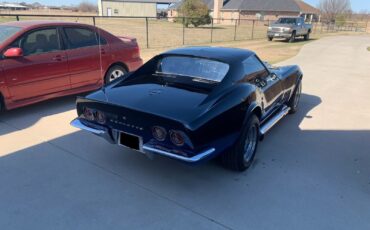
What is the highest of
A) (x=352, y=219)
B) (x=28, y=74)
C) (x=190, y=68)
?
(x=190, y=68)

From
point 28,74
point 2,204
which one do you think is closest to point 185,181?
point 2,204

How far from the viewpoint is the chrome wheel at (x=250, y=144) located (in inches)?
153

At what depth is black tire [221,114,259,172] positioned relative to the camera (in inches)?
143

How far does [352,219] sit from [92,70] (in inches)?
207

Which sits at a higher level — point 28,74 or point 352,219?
point 28,74

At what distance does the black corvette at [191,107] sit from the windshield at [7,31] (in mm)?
2557

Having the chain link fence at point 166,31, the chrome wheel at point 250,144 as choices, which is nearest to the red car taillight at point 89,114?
the chrome wheel at point 250,144

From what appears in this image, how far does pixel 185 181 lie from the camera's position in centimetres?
364

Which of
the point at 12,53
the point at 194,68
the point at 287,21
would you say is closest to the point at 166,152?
the point at 194,68

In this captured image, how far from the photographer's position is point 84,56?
250 inches

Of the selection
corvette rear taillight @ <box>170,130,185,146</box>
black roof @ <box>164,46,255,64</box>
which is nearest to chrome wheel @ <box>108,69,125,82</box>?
black roof @ <box>164,46,255,64</box>

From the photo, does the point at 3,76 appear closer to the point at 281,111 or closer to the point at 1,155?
the point at 1,155

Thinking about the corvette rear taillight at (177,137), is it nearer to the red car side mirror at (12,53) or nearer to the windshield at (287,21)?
the red car side mirror at (12,53)

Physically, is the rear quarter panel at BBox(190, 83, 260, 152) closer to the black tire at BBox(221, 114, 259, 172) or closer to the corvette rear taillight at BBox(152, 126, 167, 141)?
the black tire at BBox(221, 114, 259, 172)
